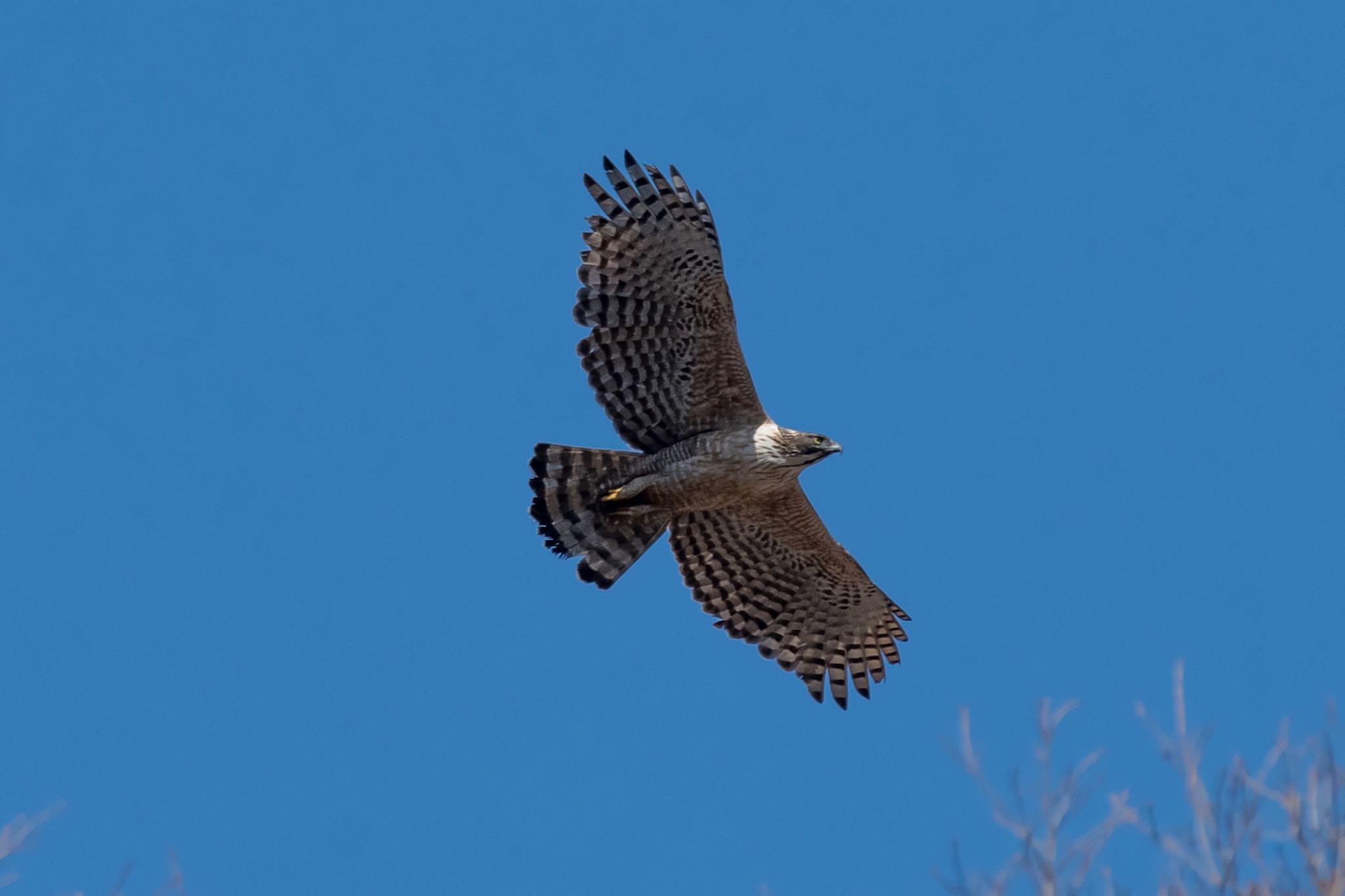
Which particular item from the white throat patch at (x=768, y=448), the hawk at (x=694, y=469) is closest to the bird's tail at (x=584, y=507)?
the hawk at (x=694, y=469)

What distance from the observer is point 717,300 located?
10.8 m

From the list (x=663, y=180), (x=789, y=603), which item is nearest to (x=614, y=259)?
(x=663, y=180)

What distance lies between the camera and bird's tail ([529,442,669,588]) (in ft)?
36.3

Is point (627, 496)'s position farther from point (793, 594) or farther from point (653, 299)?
point (793, 594)

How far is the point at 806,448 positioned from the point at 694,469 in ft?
2.24

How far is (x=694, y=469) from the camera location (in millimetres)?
10906

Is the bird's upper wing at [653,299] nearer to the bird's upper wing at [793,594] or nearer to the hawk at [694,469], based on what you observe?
the hawk at [694,469]

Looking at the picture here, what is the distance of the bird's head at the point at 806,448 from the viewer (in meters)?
10.8

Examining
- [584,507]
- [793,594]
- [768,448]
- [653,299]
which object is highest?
[653,299]

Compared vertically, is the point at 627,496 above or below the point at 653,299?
below

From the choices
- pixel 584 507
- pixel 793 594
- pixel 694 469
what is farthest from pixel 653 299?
pixel 793 594

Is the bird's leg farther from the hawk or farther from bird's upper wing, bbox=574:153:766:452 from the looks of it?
bird's upper wing, bbox=574:153:766:452

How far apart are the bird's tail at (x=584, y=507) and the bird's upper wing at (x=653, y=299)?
0.38 metres

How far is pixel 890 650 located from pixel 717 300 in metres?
2.61
